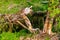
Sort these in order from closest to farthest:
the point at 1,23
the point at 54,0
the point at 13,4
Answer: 1. the point at 54,0
2. the point at 1,23
3. the point at 13,4

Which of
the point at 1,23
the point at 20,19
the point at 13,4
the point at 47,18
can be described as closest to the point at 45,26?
the point at 47,18

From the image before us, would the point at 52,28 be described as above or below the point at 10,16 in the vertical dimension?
below

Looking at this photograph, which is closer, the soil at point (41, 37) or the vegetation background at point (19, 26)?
the soil at point (41, 37)

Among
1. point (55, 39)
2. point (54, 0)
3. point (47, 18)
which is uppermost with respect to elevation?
point (54, 0)

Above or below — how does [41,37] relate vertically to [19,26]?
below

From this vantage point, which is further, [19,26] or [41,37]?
[19,26]

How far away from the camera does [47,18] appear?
8391 millimetres

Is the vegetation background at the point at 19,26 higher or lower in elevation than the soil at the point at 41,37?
higher

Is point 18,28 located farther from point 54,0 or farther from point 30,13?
point 54,0

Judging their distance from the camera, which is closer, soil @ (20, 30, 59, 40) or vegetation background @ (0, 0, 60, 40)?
soil @ (20, 30, 59, 40)

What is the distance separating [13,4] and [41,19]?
1.60m

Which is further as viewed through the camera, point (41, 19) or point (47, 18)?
point (41, 19)

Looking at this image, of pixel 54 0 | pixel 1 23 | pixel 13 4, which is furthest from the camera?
pixel 13 4

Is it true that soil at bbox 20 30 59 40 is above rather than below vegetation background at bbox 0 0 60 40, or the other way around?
below
